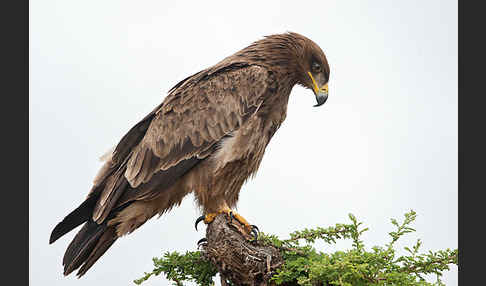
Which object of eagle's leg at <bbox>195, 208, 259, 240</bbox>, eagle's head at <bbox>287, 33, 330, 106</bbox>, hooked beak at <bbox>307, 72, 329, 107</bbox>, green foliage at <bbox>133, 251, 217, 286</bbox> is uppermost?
eagle's head at <bbox>287, 33, 330, 106</bbox>

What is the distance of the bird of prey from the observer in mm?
4301

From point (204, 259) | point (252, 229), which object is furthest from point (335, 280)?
point (204, 259)

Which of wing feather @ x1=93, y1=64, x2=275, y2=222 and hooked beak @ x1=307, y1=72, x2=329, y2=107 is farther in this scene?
hooked beak @ x1=307, y1=72, x2=329, y2=107

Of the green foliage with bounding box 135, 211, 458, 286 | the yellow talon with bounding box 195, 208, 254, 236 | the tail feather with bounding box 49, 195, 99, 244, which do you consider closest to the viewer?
the green foliage with bounding box 135, 211, 458, 286

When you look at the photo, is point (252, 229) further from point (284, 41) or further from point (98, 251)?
point (284, 41)

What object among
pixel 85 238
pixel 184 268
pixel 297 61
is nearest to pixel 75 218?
pixel 85 238

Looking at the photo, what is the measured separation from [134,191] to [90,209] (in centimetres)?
45

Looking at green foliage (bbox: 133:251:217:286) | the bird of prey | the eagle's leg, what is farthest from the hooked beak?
green foliage (bbox: 133:251:217:286)

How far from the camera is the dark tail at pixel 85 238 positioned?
14.0ft

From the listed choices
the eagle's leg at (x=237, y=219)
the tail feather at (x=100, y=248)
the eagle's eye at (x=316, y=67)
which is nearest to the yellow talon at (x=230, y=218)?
the eagle's leg at (x=237, y=219)

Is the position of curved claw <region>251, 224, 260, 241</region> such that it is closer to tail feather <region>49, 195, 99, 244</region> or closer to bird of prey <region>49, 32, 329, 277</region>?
bird of prey <region>49, 32, 329, 277</region>

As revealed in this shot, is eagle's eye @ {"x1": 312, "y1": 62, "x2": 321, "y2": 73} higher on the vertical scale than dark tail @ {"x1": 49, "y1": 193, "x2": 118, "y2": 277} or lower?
higher

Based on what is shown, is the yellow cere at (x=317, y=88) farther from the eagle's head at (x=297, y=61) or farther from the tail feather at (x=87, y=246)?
the tail feather at (x=87, y=246)

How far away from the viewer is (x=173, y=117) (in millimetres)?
4500
